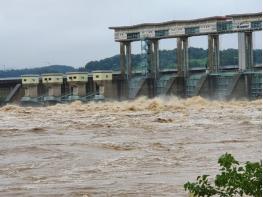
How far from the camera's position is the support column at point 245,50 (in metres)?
48.9

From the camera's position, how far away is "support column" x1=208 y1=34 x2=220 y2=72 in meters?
50.8

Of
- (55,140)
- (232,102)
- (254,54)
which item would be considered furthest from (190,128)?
(254,54)

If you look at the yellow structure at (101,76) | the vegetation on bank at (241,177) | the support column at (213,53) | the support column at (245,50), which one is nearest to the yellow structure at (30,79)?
the yellow structure at (101,76)

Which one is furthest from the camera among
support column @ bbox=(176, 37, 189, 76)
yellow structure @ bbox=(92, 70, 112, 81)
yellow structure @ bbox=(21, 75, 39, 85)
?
yellow structure @ bbox=(21, 75, 39, 85)

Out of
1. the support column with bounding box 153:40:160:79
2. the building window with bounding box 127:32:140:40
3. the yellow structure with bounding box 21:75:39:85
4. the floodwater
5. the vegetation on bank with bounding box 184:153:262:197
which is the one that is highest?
the building window with bounding box 127:32:140:40

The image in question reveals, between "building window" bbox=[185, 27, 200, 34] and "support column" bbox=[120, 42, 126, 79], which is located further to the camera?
"support column" bbox=[120, 42, 126, 79]

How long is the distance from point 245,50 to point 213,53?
2768 mm

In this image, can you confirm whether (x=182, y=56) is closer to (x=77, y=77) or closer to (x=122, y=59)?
(x=122, y=59)

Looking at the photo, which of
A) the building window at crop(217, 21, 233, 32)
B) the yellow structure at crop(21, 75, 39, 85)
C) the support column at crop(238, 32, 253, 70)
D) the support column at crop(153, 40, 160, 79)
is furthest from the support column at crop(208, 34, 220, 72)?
the yellow structure at crop(21, 75, 39, 85)

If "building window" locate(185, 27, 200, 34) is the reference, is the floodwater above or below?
below

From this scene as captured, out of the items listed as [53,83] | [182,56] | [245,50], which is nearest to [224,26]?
[245,50]

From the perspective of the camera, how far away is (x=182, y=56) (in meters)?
53.7

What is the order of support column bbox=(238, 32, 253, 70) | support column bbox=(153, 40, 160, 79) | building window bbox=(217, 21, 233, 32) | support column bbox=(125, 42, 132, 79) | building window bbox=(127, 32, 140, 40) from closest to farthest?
support column bbox=(238, 32, 253, 70) < building window bbox=(217, 21, 233, 32) < support column bbox=(153, 40, 160, 79) < support column bbox=(125, 42, 132, 79) < building window bbox=(127, 32, 140, 40)

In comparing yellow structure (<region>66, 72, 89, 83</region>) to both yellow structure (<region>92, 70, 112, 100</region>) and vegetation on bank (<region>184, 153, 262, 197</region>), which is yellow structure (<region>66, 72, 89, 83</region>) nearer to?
yellow structure (<region>92, 70, 112, 100</region>)
